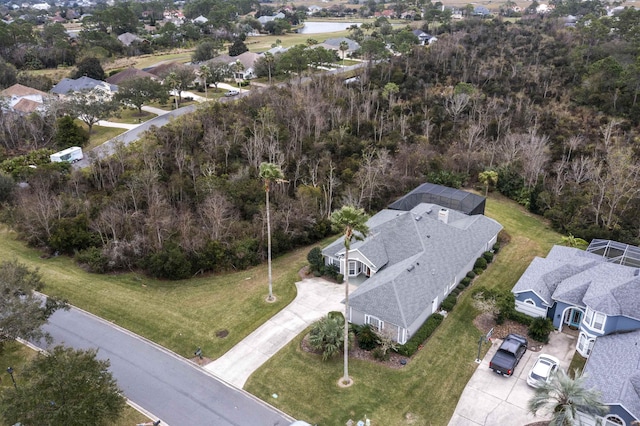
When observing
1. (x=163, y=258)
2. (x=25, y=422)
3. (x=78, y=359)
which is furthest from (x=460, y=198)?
(x=25, y=422)

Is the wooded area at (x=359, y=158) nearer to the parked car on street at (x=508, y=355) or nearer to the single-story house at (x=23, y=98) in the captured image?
the parked car on street at (x=508, y=355)

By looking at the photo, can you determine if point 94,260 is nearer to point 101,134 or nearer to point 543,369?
point 101,134

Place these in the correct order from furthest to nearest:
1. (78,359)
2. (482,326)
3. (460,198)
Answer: (460,198), (482,326), (78,359)

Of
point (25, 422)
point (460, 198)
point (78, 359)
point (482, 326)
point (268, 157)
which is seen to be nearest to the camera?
point (25, 422)

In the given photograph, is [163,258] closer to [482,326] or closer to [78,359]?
[78,359]

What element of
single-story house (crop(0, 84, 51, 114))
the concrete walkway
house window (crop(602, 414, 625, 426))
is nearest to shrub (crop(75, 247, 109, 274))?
the concrete walkway

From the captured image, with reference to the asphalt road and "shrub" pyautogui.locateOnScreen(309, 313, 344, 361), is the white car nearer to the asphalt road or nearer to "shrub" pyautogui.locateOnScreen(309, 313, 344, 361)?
"shrub" pyautogui.locateOnScreen(309, 313, 344, 361)

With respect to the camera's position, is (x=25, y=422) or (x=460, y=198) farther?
(x=460, y=198)
